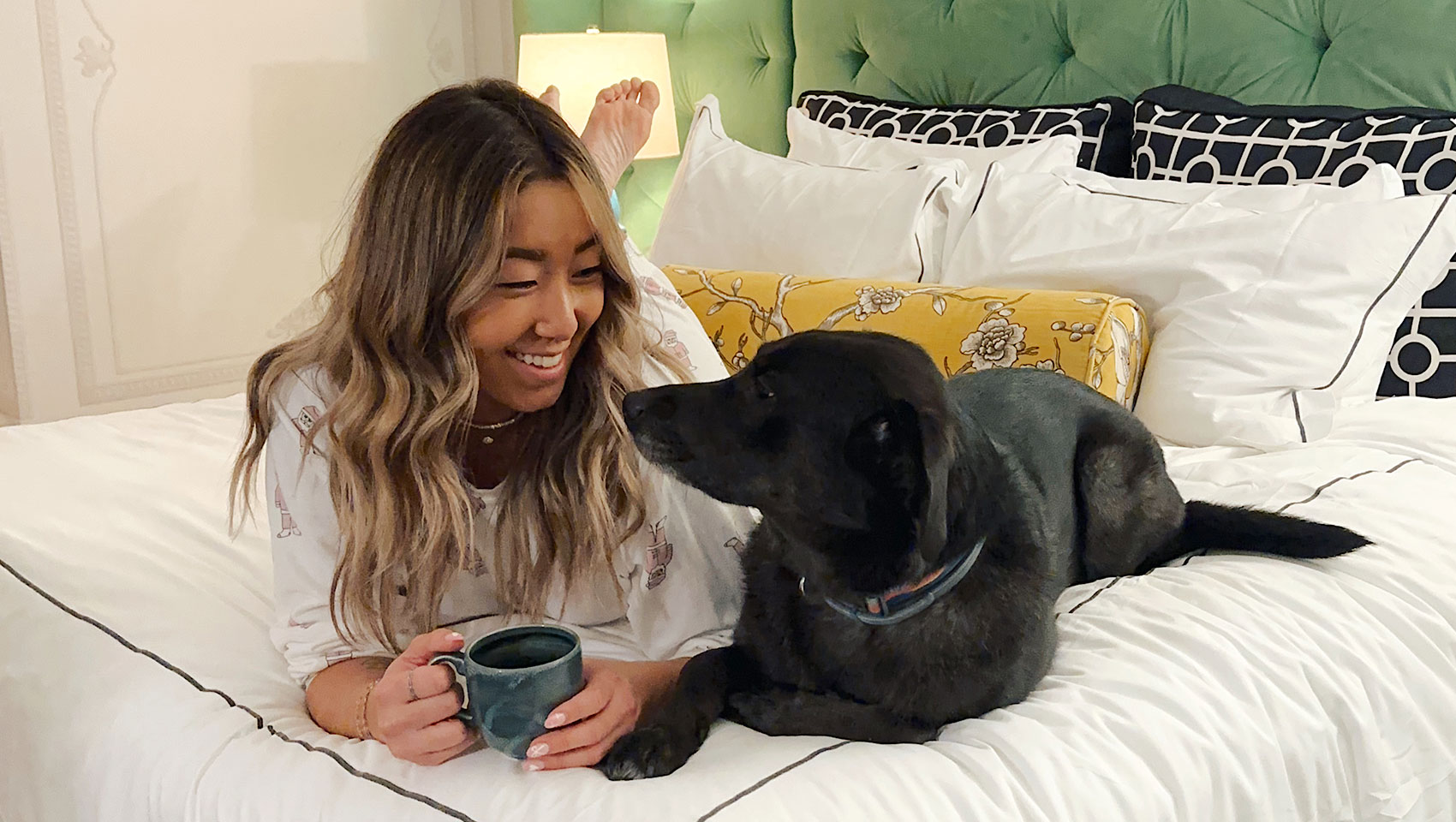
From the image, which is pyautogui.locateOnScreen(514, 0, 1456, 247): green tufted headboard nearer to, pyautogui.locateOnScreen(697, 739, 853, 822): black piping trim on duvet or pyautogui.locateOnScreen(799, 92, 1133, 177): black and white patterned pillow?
pyautogui.locateOnScreen(799, 92, 1133, 177): black and white patterned pillow

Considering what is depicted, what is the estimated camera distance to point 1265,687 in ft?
3.86

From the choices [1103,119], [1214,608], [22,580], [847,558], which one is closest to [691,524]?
[847,558]

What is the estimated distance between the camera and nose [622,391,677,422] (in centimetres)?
115

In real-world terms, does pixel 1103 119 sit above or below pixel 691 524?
above

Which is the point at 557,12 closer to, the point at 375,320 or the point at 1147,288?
the point at 1147,288

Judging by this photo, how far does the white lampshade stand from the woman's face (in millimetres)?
1932

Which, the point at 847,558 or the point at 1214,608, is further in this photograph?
the point at 1214,608

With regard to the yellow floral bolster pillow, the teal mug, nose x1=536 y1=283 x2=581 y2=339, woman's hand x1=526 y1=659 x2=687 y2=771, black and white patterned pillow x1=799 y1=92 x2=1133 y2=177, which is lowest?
woman's hand x1=526 y1=659 x2=687 y2=771

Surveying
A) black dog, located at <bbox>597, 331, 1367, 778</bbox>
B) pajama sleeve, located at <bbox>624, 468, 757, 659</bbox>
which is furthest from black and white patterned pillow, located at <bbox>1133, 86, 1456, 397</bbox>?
pajama sleeve, located at <bbox>624, 468, 757, 659</bbox>

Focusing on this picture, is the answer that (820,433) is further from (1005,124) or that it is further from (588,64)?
(588,64)

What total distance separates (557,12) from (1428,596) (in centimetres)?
307

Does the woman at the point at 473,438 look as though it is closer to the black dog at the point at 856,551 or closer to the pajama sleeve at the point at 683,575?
the pajama sleeve at the point at 683,575

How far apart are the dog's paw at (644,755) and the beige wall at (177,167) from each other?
259 cm

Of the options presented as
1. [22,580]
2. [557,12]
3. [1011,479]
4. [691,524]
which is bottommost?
[22,580]
